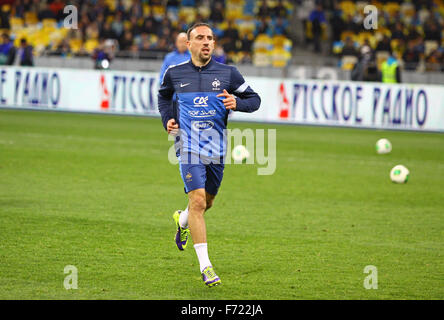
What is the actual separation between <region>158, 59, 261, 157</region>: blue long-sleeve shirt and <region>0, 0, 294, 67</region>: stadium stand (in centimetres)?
1993

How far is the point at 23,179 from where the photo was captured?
11.7 m

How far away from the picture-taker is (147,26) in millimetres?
30125

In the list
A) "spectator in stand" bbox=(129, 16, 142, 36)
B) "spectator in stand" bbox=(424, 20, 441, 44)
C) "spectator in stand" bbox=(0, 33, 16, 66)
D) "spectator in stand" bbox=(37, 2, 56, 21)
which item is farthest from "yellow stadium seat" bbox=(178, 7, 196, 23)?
"spectator in stand" bbox=(424, 20, 441, 44)

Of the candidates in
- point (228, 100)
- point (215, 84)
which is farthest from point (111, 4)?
point (228, 100)

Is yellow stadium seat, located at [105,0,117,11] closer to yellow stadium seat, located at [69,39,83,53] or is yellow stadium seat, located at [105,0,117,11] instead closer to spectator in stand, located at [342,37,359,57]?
yellow stadium seat, located at [69,39,83,53]

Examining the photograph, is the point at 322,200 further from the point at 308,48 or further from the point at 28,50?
the point at 308,48

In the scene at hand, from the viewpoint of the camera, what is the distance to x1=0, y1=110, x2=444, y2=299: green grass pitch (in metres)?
6.34

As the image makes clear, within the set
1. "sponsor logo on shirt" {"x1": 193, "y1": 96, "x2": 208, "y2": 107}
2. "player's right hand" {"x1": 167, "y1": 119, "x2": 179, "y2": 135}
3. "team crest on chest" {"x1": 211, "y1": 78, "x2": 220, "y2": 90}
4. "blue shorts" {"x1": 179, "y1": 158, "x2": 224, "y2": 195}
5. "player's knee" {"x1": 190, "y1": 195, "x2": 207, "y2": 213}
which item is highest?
"team crest on chest" {"x1": 211, "y1": 78, "x2": 220, "y2": 90}

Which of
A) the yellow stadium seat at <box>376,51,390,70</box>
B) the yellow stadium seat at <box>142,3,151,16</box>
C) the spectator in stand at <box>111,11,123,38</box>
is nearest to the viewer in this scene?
the yellow stadium seat at <box>376,51,390,70</box>

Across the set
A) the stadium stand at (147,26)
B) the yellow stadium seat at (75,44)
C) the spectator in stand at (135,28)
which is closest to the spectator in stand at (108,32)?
the stadium stand at (147,26)

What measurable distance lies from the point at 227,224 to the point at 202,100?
2694mm

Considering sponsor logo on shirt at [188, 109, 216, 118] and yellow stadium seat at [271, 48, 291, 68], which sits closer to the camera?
sponsor logo on shirt at [188, 109, 216, 118]

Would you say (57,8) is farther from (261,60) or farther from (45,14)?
(261,60)
